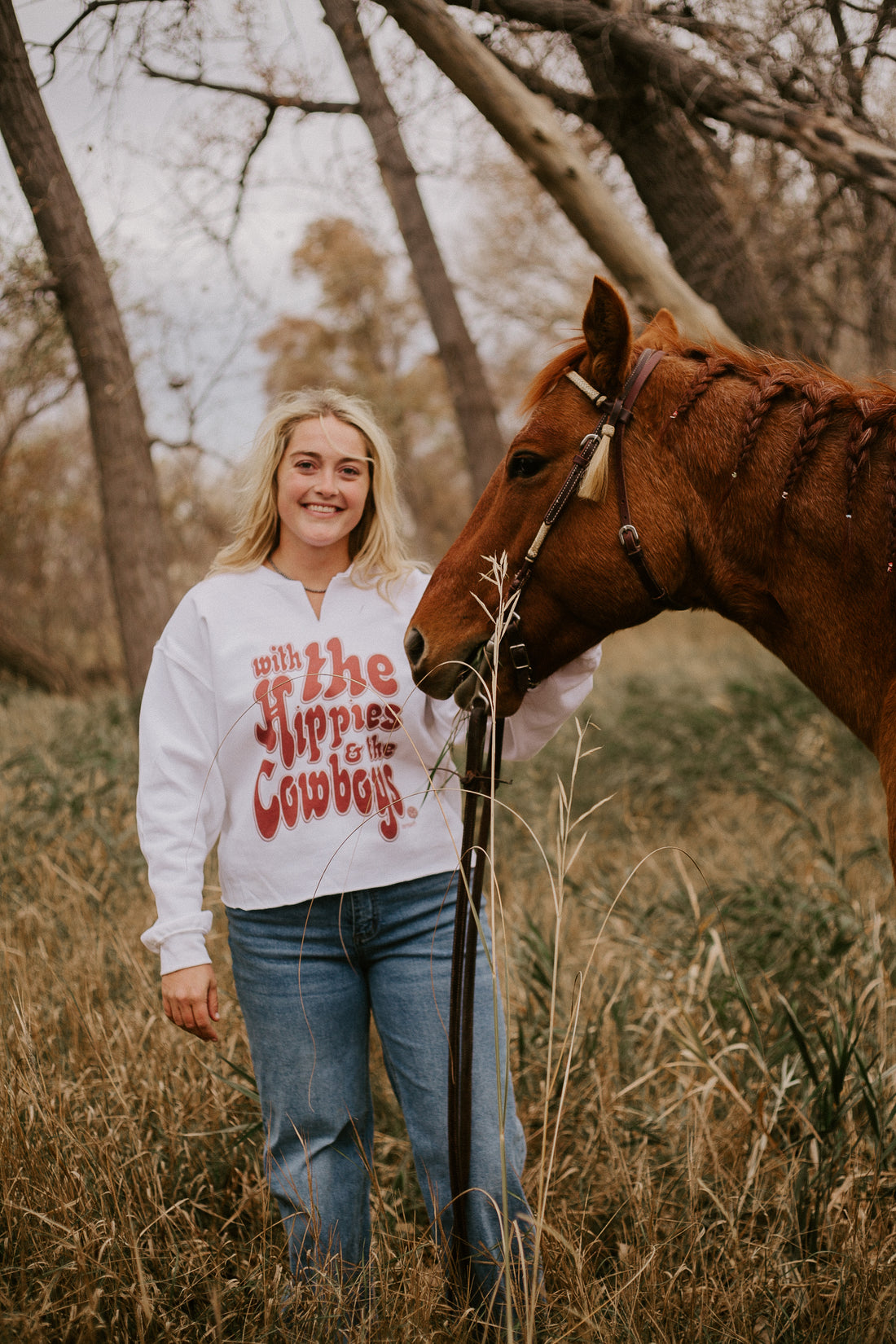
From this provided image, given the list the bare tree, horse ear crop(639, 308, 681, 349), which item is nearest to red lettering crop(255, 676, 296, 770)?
horse ear crop(639, 308, 681, 349)

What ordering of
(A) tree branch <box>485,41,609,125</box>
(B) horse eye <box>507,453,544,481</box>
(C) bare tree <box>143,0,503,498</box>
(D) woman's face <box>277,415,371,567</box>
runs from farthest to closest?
(C) bare tree <box>143,0,503,498</box>, (A) tree branch <box>485,41,609,125</box>, (D) woman's face <box>277,415,371,567</box>, (B) horse eye <box>507,453,544,481</box>

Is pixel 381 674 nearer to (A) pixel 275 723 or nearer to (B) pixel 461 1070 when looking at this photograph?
(A) pixel 275 723

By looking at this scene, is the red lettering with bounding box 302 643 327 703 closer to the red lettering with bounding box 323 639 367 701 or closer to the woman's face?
the red lettering with bounding box 323 639 367 701

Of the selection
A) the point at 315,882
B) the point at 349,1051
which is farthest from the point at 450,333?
the point at 349,1051

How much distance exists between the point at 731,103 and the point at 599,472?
11.6ft

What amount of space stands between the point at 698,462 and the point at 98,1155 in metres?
2.22

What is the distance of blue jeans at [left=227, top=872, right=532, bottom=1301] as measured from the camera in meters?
1.96

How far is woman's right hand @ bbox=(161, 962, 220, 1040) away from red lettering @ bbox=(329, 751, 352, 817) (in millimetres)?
436

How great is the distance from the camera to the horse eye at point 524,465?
206cm

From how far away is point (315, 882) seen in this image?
6.48ft

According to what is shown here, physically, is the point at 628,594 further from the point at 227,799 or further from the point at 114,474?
the point at 114,474

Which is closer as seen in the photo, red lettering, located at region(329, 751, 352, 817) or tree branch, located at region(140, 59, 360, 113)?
red lettering, located at region(329, 751, 352, 817)

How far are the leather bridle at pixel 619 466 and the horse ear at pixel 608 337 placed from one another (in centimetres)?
3

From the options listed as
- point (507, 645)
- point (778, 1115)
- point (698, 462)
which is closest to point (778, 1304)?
point (778, 1115)
